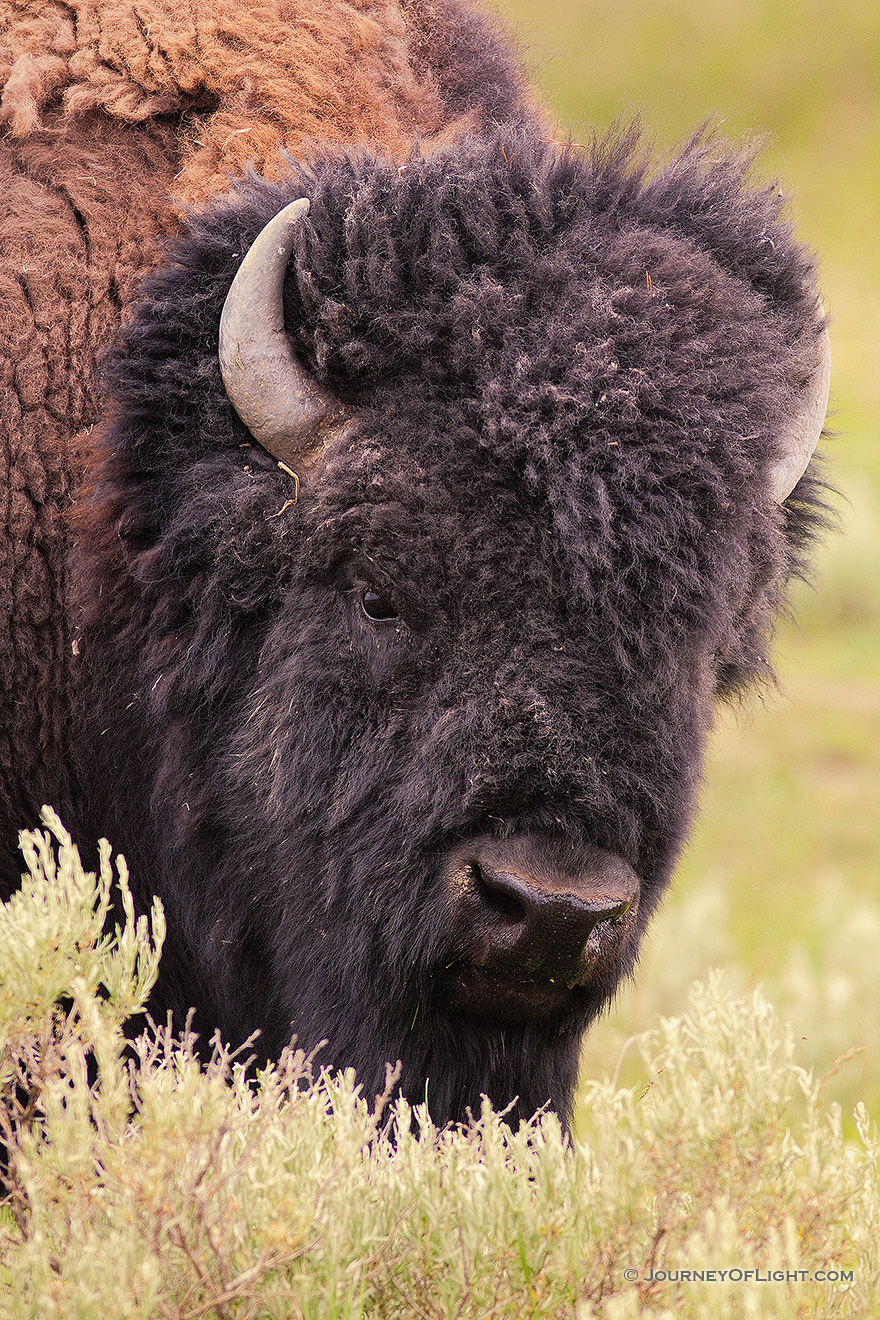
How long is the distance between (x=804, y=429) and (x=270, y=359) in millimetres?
1284

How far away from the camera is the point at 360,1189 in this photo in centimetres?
216

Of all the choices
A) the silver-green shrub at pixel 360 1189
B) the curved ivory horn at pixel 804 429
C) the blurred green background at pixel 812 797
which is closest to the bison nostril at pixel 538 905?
the silver-green shrub at pixel 360 1189

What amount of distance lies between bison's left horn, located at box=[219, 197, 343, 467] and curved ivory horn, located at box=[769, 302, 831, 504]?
1.05 m

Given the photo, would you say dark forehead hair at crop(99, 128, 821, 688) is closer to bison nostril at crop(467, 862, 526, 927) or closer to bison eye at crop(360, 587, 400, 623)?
bison eye at crop(360, 587, 400, 623)

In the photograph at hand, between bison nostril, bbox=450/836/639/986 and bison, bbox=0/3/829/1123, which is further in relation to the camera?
bison, bbox=0/3/829/1123

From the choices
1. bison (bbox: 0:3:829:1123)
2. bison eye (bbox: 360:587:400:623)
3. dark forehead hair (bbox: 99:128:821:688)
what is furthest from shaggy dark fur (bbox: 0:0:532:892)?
bison eye (bbox: 360:587:400:623)

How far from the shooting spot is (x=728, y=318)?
9.73 feet

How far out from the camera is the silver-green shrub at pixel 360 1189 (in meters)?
1.93

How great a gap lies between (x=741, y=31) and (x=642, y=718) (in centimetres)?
4061

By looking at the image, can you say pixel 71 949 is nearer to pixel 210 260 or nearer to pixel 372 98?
pixel 210 260

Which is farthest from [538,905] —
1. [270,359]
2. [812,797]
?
[812,797]

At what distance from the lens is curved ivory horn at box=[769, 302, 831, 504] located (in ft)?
10.7

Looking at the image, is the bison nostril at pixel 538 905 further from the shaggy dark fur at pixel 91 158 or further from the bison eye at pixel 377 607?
the shaggy dark fur at pixel 91 158

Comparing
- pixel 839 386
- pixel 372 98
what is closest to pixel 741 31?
pixel 839 386
